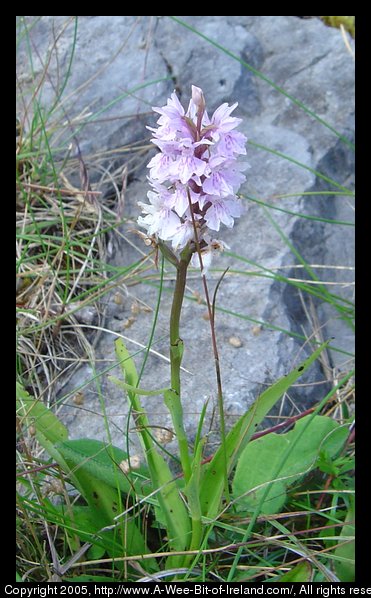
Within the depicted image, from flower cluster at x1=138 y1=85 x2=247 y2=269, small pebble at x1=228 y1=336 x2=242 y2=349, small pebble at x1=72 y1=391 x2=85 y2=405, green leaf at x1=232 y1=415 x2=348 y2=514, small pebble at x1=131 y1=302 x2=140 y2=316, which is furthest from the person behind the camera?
small pebble at x1=131 y1=302 x2=140 y2=316

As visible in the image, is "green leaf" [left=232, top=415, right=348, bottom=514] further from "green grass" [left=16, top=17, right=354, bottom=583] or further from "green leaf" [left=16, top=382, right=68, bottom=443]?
"green leaf" [left=16, top=382, right=68, bottom=443]

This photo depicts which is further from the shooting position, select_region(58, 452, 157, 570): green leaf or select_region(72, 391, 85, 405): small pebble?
select_region(72, 391, 85, 405): small pebble

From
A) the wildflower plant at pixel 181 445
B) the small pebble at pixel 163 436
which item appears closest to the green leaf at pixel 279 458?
the wildflower plant at pixel 181 445

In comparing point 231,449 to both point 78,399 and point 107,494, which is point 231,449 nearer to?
point 107,494

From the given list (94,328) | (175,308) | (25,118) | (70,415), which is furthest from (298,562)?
(25,118)

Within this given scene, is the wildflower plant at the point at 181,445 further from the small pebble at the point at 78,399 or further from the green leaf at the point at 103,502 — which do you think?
the small pebble at the point at 78,399

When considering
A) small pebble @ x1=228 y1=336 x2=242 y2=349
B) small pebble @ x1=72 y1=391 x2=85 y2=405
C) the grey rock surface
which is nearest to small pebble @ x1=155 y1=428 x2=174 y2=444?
the grey rock surface
